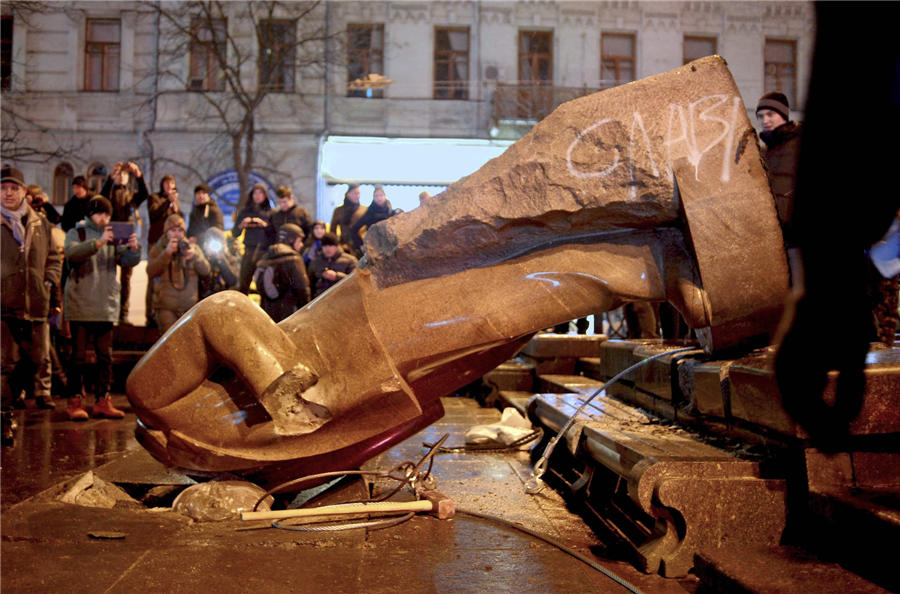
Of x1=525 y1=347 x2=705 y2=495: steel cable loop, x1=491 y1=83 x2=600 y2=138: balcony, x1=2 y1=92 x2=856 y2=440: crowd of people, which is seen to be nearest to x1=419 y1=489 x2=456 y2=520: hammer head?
x1=525 y1=347 x2=705 y2=495: steel cable loop

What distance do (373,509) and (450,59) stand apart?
20.5 m

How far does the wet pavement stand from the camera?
99.0 inches

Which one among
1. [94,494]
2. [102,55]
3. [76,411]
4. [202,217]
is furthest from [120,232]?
[102,55]

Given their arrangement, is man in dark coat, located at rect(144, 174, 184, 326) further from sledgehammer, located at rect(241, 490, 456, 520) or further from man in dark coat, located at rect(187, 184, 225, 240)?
sledgehammer, located at rect(241, 490, 456, 520)

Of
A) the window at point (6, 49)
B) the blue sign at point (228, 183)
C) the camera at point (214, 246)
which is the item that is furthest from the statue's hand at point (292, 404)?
the window at point (6, 49)

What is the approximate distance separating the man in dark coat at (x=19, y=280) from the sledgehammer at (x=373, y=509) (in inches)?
146

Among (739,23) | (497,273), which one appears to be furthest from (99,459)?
(739,23)

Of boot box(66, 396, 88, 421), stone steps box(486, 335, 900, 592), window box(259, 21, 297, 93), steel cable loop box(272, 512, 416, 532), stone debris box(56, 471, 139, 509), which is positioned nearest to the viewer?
stone steps box(486, 335, 900, 592)

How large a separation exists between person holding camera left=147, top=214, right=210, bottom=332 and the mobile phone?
67 centimetres

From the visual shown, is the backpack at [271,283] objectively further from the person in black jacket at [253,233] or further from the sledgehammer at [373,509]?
the sledgehammer at [373,509]

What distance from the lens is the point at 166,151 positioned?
2122cm

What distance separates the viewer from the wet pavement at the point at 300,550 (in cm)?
251

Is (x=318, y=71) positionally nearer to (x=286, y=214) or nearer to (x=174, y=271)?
(x=286, y=214)

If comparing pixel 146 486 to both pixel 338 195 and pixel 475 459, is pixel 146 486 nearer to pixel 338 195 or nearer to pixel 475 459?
pixel 475 459
